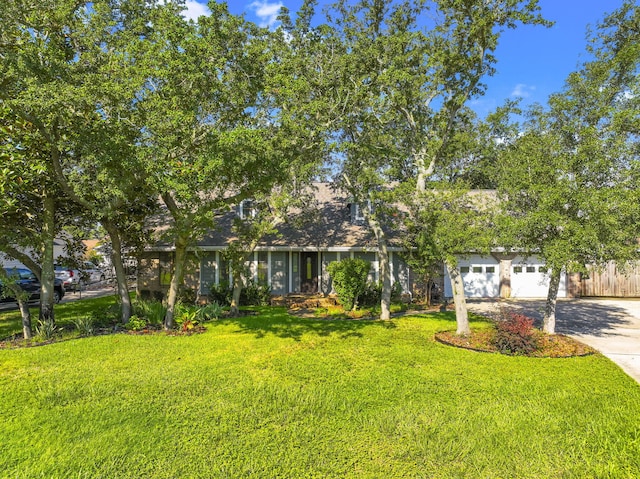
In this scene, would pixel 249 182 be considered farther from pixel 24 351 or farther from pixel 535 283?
pixel 535 283

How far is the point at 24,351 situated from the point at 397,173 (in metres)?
11.0

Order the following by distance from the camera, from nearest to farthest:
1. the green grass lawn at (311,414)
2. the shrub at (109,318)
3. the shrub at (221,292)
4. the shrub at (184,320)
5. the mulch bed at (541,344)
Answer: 1. the green grass lawn at (311,414)
2. the mulch bed at (541,344)
3. the shrub at (184,320)
4. the shrub at (109,318)
5. the shrub at (221,292)

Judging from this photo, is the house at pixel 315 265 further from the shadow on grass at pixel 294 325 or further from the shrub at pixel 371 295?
the shadow on grass at pixel 294 325

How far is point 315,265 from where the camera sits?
18.0 meters

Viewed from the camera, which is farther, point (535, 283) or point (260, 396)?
point (535, 283)

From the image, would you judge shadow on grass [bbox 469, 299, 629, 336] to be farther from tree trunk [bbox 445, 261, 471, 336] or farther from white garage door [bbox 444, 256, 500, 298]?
tree trunk [bbox 445, 261, 471, 336]

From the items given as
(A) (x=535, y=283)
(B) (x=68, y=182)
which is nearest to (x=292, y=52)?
(B) (x=68, y=182)

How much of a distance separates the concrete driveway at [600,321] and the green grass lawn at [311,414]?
3.98 feet

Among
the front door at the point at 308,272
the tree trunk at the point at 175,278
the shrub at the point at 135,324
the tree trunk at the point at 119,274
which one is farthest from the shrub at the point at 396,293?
the tree trunk at the point at 119,274

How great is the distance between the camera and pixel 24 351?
28.9 feet

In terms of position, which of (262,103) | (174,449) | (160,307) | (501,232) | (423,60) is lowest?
(174,449)

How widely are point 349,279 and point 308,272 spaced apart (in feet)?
13.3

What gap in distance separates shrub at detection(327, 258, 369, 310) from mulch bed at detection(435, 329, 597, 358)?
4.68 metres

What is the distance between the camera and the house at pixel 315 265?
17.0 m
